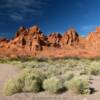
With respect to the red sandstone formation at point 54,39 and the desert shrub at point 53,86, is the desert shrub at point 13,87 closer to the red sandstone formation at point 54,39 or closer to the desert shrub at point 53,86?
the desert shrub at point 53,86

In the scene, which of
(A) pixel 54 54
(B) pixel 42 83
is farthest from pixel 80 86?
(A) pixel 54 54

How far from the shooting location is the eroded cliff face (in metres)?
131

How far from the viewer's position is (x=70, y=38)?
149750mm

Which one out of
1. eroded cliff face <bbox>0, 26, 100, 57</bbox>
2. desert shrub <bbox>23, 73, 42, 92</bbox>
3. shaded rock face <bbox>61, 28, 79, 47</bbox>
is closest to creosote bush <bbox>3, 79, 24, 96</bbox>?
desert shrub <bbox>23, 73, 42, 92</bbox>

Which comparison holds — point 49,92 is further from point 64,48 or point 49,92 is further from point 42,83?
point 64,48

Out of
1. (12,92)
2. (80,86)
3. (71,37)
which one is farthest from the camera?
(71,37)

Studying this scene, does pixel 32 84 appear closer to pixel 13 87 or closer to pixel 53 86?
pixel 13 87

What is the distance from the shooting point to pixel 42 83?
551 inches

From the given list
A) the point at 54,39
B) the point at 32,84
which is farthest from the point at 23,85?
the point at 54,39

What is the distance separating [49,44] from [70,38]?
14.1 metres

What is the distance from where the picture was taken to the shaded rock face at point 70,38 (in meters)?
149

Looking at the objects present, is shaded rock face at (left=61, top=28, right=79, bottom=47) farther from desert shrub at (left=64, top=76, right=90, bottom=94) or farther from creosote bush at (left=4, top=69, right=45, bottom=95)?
desert shrub at (left=64, top=76, right=90, bottom=94)

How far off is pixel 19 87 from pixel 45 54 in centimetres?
11757

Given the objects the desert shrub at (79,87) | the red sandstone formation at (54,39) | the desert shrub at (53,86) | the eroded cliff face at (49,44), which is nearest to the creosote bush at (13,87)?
the desert shrub at (53,86)
